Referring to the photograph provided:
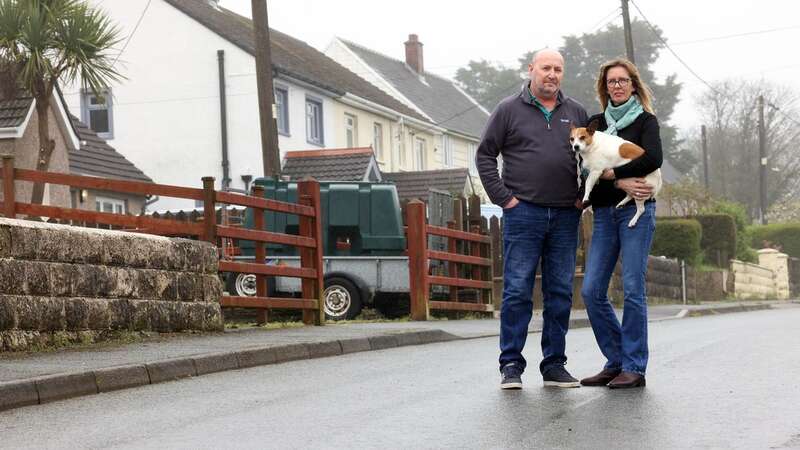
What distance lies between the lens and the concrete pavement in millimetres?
8727

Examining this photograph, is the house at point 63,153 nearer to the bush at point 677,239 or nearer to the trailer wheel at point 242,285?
the trailer wheel at point 242,285

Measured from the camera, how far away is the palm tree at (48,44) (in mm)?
23016

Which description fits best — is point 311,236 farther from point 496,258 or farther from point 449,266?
point 496,258

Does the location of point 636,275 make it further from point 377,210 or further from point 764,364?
point 377,210

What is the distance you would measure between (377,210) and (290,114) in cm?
1799

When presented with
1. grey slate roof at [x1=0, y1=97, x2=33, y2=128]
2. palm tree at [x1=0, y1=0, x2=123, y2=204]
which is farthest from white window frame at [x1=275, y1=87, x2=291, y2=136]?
palm tree at [x1=0, y1=0, x2=123, y2=204]

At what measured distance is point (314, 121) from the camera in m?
39.9

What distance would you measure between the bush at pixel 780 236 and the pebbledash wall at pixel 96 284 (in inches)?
1798

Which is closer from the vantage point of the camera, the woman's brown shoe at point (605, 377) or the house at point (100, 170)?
the woman's brown shoe at point (605, 377)

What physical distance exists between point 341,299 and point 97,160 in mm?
16028

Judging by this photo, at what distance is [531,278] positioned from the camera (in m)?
8.72

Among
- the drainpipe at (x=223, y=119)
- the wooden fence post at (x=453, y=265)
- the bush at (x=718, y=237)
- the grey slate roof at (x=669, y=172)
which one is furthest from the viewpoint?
the grey slate roof at (x=669, y=172)

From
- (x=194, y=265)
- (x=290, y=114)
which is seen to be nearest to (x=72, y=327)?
(x=194, y=265)

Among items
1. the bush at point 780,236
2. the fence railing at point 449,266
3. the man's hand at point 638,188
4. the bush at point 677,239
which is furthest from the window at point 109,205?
the bush at point 780,236
